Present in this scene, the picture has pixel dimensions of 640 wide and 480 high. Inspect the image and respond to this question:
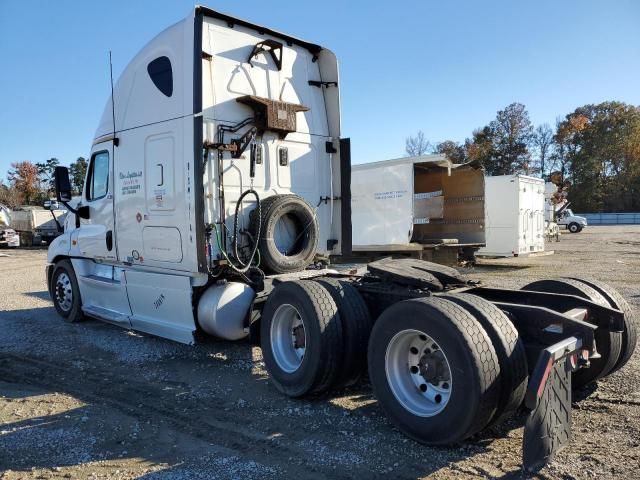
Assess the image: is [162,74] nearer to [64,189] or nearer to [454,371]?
[64,189]

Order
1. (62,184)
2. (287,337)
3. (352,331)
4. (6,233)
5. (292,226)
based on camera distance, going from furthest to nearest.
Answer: (6,233)
(62,184)
(292,226)
(287,337)
(352,331)

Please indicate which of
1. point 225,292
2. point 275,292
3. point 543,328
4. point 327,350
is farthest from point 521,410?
point 225,292

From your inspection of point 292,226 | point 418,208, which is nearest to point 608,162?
point 418,208

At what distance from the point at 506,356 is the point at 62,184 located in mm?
6699

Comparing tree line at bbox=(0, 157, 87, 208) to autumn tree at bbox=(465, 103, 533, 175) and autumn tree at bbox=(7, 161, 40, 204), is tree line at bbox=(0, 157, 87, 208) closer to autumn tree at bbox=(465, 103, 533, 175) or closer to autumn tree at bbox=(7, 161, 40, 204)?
autumn tree at bbox=(7, 161, 40, 204)

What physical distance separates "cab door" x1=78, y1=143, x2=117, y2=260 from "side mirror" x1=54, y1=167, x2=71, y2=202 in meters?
0.23

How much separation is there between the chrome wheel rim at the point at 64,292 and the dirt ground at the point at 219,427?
1.65 metres

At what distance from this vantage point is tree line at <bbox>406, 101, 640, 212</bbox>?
6388cm

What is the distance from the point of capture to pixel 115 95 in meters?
6.92

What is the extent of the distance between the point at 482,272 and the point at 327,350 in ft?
36.6

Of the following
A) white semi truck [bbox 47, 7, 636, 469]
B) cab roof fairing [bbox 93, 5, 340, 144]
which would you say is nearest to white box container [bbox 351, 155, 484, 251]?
white semi truck [bbox 47, 7, 636, 469]

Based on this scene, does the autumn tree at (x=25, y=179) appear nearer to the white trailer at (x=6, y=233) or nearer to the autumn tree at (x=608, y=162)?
the white trailer at (x=6, y=233)

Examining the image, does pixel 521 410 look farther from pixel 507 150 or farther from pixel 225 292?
pixel 507 150

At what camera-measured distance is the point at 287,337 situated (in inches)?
196
